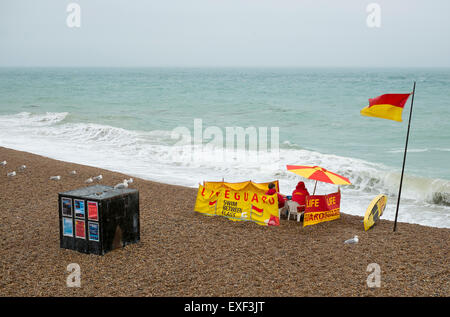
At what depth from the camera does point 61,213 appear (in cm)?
776

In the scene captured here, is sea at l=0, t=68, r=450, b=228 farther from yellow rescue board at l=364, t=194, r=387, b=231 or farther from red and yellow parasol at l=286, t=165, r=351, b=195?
red and yellow parasol at l=286, t=165, r=351, b=195

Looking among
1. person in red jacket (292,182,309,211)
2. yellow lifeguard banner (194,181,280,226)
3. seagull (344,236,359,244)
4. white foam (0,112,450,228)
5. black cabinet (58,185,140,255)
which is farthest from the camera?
white foam (0,112,450,228)

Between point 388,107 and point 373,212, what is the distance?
2.29 meters

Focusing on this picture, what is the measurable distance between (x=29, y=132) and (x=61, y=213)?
20.2m

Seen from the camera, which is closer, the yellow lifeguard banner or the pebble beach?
the pebble beach

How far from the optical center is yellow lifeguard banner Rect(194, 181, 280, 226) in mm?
9633

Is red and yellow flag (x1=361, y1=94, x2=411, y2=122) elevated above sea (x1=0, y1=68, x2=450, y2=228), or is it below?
above

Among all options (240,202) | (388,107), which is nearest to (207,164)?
(240,202)

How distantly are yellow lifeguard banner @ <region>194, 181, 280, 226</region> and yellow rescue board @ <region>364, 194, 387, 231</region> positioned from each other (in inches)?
71.8

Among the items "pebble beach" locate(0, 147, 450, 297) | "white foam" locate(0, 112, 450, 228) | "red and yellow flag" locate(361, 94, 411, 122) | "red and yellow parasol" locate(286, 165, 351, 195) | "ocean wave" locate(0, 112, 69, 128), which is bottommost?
"white foam" locate(0, 112, 450, 228)

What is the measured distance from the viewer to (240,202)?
32.5 ft

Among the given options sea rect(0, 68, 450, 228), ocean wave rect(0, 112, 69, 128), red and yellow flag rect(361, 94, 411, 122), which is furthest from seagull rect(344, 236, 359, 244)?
ocean wave rect(0, 112, 69, 128)

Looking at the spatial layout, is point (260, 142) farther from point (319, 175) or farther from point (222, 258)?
point (222, 258)

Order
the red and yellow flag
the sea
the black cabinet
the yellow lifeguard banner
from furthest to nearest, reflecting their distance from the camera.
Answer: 1. the sea
2. the yellow lifeguard banner
3. the red and yellow flag
4. the black cabinet
